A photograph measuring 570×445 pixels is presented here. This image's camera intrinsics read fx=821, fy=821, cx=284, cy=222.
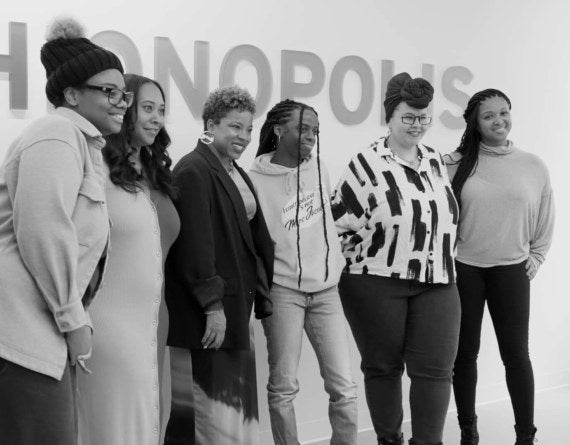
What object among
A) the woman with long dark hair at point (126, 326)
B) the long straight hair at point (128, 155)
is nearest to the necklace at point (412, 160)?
the long straight hair at point (128, 155)

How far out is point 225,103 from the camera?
9.78 feet

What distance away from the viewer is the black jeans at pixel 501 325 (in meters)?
3.59

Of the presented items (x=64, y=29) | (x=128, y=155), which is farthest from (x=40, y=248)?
(x=128, y=155)

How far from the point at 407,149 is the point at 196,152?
91 cm

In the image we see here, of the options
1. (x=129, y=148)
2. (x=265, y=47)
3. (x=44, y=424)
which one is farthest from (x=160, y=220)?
(x=265, y=47)

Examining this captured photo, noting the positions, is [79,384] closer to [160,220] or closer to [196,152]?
[160,220]

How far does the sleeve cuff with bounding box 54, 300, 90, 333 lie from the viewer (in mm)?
1787

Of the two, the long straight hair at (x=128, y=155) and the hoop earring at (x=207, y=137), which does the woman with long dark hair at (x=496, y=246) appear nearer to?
the hoop earring at (x=207, y=137)

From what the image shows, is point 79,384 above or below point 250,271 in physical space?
below

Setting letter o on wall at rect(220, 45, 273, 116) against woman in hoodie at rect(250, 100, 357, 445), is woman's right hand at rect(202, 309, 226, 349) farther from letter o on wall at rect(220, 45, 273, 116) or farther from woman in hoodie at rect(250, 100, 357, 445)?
letter o on wall at rect(220, 45, 273, 116)

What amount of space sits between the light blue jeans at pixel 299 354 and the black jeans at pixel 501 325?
65 centimetres

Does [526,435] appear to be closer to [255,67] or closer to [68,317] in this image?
[255,67]

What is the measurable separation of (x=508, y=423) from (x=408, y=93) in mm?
1994

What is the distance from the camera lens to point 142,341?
7.50 ft
